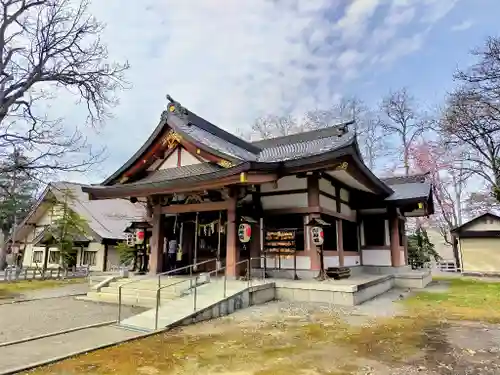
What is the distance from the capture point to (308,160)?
9711 mm

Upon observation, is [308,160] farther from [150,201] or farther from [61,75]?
[61,75]

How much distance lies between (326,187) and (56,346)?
9125mm

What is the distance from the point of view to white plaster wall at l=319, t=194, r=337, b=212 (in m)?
11.4

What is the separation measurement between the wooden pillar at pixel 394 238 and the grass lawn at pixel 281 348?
21.0 feet

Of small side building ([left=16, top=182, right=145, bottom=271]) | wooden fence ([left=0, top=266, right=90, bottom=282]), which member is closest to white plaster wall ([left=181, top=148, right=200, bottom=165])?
wooden fence ([left=0, top=266, right=90, bottom=282])

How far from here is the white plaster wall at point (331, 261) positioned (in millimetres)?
11339

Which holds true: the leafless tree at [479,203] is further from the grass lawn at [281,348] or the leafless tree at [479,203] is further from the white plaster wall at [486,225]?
the grass lawn at [281,348]

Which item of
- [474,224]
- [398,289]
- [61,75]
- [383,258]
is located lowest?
[398,289]

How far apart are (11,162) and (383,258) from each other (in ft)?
46.8

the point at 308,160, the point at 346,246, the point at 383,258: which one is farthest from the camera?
the point at 383,258

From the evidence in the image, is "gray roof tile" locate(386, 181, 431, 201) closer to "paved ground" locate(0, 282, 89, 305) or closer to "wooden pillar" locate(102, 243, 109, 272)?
"paved ground" locate(0, 282, 89, 305)

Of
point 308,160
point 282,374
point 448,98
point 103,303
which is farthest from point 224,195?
point 448,98

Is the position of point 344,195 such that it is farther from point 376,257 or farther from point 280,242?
point 280,242

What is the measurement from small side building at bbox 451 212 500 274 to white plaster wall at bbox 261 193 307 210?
48.9 feet
